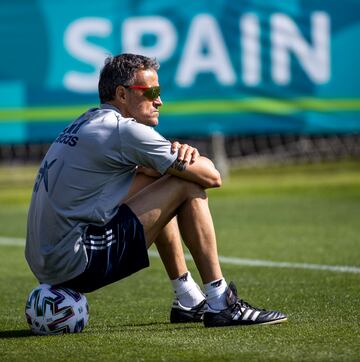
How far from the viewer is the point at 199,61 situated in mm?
16172

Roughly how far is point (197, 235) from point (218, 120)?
10.5 meters

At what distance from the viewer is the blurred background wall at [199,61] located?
16.0m

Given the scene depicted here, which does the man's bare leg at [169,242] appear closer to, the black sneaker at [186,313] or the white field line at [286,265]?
the black sneaker at [186,313]

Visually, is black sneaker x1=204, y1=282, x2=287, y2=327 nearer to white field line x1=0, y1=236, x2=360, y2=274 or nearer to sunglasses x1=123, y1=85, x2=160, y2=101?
sunglasses x1=123, y1=85, x2=160, y2=101

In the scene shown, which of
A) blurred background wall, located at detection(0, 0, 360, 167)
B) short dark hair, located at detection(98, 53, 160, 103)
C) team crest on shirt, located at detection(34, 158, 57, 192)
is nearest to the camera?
team crest on shirt, located at detection(34, 158, 57, 192)

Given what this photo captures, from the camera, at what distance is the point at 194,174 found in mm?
5742

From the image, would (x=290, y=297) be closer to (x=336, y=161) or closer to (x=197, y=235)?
(x=197, y=235)

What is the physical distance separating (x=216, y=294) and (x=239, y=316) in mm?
173


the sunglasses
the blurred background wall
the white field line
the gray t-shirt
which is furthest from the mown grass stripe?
the gray t-shirt

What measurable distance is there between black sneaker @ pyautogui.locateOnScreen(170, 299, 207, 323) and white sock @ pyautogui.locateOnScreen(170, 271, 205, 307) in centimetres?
3

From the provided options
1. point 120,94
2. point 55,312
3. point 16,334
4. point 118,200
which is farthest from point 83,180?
point 16,334

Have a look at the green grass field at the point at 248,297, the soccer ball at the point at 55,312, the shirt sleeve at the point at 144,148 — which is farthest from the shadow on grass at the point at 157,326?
the shirt sleeve at the point at 144,148

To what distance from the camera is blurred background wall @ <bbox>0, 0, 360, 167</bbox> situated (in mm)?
16000

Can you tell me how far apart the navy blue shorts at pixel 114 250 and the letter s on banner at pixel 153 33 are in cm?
1044
